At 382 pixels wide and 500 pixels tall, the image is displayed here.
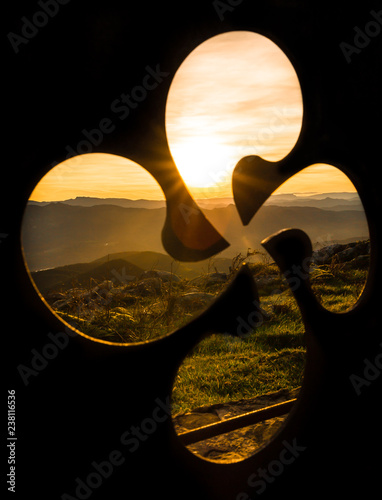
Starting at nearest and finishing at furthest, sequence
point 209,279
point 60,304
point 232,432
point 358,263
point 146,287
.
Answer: point 232,432, point 60,304, point 146,287, point 209,279, point 358,263

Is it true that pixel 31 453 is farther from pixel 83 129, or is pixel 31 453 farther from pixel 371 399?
pixel 371 399

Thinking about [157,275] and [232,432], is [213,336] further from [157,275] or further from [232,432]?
[232,432]

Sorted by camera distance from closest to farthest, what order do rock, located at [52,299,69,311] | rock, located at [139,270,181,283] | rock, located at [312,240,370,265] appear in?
1. rock, located at [52,299,69,311]
2. rock, located at [139,270,181,283]
3. rock, located at [312,240,370,265]

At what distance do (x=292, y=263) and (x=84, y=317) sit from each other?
3272mm

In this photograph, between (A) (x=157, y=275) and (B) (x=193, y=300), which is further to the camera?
(A) (x=157, y=275)

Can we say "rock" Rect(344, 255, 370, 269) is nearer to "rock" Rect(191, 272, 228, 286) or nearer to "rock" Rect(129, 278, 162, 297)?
"rock" Rect(191, 272, 228, 286)

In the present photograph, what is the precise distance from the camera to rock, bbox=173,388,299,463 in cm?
176

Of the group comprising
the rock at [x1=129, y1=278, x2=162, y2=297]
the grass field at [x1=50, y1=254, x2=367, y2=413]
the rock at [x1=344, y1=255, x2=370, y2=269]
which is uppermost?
the rock at [x1=129, y1=278, x2=162, y2=297]

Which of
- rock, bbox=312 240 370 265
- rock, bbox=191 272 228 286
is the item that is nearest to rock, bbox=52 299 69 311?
rock, bbox=191 272 228 286

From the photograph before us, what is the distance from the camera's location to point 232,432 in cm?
192

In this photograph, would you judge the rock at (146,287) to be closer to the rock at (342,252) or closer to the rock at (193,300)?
the rock at (193,300)

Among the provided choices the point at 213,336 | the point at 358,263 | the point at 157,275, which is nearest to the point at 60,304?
the point at 157,275

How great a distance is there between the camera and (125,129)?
1039 millimetres

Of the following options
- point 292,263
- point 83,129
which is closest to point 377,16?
point 292,263
